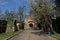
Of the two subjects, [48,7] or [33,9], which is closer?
[48,7]

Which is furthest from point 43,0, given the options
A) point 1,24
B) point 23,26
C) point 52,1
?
point 23,26

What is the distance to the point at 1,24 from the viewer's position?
1378 inches

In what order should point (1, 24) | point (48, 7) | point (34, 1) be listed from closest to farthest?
1. point (48, 7)
2. point (34, 1)
3. point (1, 24)

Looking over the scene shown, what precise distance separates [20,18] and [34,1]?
45.8 m

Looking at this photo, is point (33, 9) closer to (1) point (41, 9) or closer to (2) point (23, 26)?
(1) point (41, 9)

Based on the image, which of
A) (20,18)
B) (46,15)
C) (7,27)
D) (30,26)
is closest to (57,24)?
(46,15)

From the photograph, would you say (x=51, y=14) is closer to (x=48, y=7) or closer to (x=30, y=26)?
(x=48, y=7)

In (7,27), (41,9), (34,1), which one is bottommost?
(7,27)

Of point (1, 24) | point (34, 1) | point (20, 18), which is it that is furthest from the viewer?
point (20, 18)

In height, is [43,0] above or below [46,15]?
above

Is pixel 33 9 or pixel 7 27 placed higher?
pixel 33 9

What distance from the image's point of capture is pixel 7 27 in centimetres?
3712

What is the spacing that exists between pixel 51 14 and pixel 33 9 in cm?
407

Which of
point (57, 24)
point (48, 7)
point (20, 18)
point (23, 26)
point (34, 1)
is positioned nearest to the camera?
point (48, 7)
